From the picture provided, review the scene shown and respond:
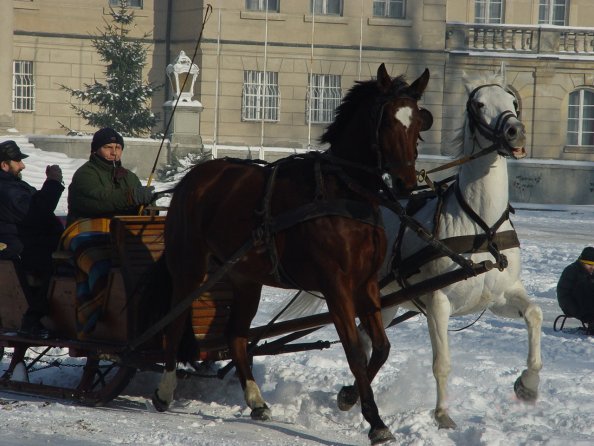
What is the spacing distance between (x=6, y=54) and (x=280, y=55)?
905cm

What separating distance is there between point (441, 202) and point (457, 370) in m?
2.41

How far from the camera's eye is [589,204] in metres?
36.8

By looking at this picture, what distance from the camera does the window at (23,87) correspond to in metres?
39.9

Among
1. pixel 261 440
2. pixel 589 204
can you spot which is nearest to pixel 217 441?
pixel 261 440

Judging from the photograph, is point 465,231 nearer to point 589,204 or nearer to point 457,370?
point 457,370

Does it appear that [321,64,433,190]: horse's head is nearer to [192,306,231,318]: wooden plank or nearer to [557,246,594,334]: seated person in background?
[192,306,231,318]: wooden plank

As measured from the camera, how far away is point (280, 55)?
40031 mm

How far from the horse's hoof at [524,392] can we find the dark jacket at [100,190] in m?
3.31

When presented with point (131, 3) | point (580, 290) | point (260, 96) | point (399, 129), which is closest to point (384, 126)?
point (399, 129)

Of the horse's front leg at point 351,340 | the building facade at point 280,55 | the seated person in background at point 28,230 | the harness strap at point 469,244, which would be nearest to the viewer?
the horse's front leg at point 351,340

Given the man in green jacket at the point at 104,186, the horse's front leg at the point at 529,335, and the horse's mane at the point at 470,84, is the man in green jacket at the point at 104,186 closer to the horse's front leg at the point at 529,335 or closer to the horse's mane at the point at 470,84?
the horse's mane at the point at 470,84

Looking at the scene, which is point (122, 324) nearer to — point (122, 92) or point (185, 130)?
point (185, 130)

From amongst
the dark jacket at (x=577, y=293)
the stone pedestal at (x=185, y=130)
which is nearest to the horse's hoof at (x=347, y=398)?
the dark jacket at (x=577, y=293)

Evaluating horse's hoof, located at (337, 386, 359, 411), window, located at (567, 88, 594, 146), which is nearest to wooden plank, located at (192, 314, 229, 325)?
horse's hoof, located at (337, 386, 359, 411)
